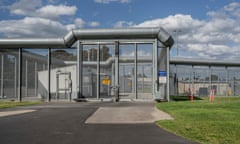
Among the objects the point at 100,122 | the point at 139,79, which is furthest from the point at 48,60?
the point at 100,122

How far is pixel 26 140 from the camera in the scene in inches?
318

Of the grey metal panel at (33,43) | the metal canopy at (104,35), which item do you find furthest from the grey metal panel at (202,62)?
the grey metal panel at (33,43)

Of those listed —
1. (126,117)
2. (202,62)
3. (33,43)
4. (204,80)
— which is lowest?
(126,117)

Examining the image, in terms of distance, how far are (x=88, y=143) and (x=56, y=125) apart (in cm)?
359

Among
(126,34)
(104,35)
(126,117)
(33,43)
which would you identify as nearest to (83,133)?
(126,117)

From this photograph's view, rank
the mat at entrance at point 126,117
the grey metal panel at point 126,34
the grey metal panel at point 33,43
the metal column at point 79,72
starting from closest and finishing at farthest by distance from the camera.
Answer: the mat at entrance at point 126,117, the grey metal panel at point 126,34, the metal column at point 79,72, the grey metal panel at point 33,43

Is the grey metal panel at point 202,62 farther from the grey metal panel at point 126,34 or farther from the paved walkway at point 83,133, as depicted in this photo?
the paved walkway at point 83,133

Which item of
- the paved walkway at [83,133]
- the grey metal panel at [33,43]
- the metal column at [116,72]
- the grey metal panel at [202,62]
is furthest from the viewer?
the grey metal panel at [202,62]

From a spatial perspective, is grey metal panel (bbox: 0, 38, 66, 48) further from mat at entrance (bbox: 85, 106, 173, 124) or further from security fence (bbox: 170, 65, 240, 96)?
security fence (bbox: 170, 65, 240, 96)

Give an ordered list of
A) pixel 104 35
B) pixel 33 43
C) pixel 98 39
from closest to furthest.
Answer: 1. pixel 104 35
2. pixel 98 39
3. pixel 33 43

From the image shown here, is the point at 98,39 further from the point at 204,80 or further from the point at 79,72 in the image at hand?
the point at 204,80

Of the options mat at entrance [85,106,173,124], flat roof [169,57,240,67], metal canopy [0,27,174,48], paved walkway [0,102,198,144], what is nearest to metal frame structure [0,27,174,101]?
metal canopy [0,27,174,48]

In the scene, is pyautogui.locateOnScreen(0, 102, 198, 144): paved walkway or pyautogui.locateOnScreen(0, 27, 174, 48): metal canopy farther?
pyautogui.locateOnScreen(0, 27, 174, 48): metal canopy

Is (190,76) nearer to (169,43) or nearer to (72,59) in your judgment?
(169,43)
